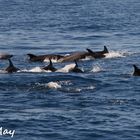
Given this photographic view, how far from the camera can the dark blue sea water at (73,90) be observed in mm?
27234

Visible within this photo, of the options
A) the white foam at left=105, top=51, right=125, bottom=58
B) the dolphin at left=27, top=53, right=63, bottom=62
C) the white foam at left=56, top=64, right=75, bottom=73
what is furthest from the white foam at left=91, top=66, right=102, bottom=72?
the white foam at left=105, top=51, right=125, bottom=58

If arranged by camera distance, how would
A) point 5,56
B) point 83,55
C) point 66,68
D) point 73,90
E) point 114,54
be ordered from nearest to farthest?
point 73,90
point 66,68
point 83,55
point 5,56
point 114,54

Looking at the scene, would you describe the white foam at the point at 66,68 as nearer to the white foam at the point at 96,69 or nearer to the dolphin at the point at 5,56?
the white foam at the point at 96,69

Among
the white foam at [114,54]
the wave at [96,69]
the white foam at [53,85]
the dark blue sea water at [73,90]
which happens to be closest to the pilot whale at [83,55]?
the white foam at [114,54]

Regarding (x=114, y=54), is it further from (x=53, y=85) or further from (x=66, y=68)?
(x=53, y=85)

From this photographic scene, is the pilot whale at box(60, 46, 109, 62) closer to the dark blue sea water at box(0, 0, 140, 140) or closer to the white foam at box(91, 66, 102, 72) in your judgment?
the dark blue sea water at box(0, 0, 140, 140)

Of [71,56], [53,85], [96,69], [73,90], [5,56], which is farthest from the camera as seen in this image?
[5,56]

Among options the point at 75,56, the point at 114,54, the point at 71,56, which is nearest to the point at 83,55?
the point at 75,56

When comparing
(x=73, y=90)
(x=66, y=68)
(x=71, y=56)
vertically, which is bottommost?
(x=71, y=56)

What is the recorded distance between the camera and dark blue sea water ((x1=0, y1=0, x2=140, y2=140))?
89.4 feet

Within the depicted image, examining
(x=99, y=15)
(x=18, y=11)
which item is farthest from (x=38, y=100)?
(x=18, y=11)

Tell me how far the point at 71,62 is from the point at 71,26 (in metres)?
24.2

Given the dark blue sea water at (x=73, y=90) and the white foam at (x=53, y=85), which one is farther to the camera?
the white foam at (x=53, y=85)

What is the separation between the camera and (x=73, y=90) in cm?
3409
